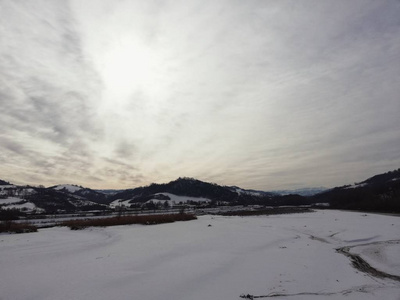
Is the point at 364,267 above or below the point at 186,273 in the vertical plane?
below

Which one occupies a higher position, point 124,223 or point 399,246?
point 124,223

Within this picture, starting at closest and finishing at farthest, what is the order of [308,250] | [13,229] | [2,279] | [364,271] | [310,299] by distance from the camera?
[310,299] → [2,279] → [364,271] → [308,250] → [13,229]

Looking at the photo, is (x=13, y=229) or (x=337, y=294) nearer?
(x=337, y=294)

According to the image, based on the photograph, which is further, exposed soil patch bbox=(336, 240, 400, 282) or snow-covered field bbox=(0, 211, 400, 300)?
exposed soil patch bbox=(336, 240, 400, 282)

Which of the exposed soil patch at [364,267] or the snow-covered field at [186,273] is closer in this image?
the snow-covered field at [186,273]

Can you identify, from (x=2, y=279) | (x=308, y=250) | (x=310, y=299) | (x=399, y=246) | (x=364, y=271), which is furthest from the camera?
(x=399, y=246)

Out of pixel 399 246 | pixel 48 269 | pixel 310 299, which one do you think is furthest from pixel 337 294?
pixel 399 246

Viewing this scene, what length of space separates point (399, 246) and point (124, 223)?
41902mm

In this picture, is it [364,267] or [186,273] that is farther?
[364,267]

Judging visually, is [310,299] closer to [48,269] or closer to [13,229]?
[48,269]

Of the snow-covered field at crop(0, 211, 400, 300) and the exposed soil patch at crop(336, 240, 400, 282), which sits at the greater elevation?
the snow-covered field at crop(0, 211, 400, 300)

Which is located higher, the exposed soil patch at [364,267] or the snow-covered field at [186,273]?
the snow-covered field at [186,273]

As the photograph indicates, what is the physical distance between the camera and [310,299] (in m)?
11.9

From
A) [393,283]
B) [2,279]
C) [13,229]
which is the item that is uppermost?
[13,229]
